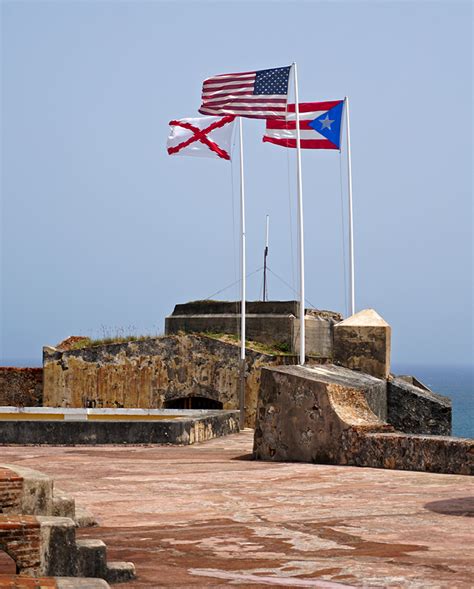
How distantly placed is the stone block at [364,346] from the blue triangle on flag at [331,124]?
871 centimetres

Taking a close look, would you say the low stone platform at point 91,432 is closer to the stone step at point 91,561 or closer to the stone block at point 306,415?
the stone block at point 306,415

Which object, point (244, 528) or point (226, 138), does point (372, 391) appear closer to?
point (244, 528)

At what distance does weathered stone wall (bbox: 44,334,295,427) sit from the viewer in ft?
95.7

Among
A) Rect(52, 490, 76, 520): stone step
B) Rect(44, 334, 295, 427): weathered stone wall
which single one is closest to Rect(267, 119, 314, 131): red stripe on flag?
Rect(44, 334, 295, 427): weathered stone wall

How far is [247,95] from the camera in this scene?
23.6 m

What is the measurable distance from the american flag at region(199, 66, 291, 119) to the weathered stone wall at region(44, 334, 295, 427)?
746 centimetres

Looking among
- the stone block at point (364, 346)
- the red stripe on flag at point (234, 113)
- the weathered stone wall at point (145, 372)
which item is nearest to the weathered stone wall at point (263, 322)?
the weathered stone wall at point (145, 372)

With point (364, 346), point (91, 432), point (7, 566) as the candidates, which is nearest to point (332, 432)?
point (91, 432)

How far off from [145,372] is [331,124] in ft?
27.4

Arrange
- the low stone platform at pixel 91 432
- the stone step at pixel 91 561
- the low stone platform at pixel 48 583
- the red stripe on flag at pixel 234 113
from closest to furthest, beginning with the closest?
the low stone platform at pixel 48 583 < the stone step at pixel 91 561 < the low stone platform at pixel 91 432 < the red stripe on flag at pixel 234 113

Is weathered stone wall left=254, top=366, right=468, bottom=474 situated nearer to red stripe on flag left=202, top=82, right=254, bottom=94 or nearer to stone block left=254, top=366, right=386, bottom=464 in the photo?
stone block left=254, top=366, right=386, bottom=464

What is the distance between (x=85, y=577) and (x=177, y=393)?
2314 centimetres

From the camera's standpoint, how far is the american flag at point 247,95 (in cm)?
2355

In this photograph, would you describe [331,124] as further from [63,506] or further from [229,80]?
[63,506]
